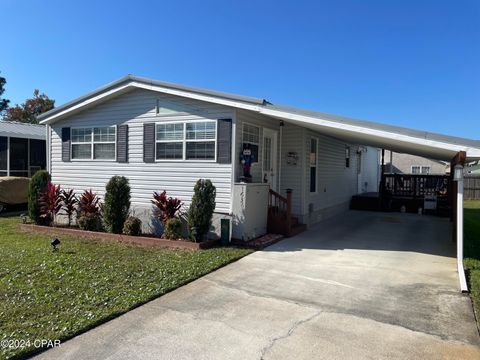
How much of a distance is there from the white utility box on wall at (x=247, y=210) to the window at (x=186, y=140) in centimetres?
110

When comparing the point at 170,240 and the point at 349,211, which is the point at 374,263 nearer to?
the point at 170,240

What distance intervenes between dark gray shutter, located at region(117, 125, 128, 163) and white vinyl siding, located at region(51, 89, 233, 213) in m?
0.11

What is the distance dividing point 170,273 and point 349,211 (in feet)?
36.5

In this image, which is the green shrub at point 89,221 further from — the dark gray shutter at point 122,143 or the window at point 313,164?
the window at point 313,164

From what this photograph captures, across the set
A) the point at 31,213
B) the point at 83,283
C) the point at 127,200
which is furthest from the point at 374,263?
the point at 31,213

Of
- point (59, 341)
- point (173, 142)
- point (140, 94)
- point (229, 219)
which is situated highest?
point (140, 94)

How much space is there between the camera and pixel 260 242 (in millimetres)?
8109

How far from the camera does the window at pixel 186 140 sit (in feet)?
28.0

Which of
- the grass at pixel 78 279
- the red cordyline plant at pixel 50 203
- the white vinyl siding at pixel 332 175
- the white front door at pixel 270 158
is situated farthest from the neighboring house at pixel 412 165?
the grass at pixel 78 279

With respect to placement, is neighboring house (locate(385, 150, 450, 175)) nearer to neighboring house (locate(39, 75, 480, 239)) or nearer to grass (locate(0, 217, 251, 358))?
neighboring house (locate(39, 75, 480, 239))

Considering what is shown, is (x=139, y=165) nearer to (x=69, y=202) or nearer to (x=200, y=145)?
(x=200, y=145)

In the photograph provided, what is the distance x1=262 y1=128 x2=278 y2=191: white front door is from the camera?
9.68 metres

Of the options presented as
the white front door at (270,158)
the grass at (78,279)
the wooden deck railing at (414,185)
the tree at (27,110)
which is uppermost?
the tree at (27,110)

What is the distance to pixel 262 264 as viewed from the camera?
6.59m
